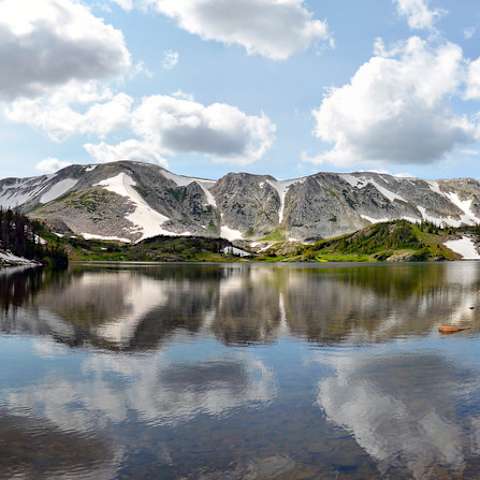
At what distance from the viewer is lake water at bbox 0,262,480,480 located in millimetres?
22375

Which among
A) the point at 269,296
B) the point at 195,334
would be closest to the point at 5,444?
the point at 195,334

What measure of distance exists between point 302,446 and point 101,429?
10.9m

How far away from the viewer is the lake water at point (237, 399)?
881 inches

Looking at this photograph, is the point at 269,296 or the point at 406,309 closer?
the point at 406,309

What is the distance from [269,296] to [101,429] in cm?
8193

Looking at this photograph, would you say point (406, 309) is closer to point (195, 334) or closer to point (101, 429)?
point (195, 334)

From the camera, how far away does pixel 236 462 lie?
22.2 meters

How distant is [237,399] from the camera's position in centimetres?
3195

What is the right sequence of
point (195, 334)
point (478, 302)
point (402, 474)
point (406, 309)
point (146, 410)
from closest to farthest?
point (402, 474) → point (146, 410) → point (195, 334) → point (406, 309) → point (478, 302)

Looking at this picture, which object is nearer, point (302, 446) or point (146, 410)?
point (302, 446)

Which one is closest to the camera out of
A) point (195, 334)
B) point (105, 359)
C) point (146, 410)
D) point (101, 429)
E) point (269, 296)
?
point (101, 429)

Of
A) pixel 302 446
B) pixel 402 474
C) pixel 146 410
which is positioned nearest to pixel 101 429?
pixel 146 410

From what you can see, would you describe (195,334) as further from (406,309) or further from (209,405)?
(406,309)

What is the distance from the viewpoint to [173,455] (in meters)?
23.0
